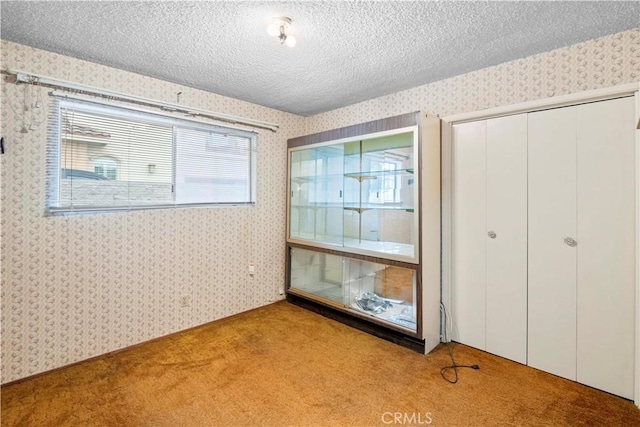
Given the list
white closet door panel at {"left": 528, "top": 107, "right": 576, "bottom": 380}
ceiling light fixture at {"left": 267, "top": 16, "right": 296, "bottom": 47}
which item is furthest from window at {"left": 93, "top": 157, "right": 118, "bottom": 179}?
white closet door panel at {"left": 528, "top": 107, "right": 576, "bottom": 380}

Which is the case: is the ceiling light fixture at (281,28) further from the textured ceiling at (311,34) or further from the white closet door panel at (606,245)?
the white closet door panel at (606,245)

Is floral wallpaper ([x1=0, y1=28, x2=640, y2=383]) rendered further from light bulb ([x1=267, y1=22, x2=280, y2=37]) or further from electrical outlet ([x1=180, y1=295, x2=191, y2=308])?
light bulb ([x1=267, y1=22, x2=280, y2=37])

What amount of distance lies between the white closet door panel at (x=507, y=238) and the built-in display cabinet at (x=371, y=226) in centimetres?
41

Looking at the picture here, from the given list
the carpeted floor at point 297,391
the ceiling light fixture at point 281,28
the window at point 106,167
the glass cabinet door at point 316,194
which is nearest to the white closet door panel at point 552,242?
the carpeted floor at point 297,391

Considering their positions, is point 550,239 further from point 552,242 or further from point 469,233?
point 469,233

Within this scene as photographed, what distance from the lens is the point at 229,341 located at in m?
2.73

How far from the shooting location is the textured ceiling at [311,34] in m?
1.72

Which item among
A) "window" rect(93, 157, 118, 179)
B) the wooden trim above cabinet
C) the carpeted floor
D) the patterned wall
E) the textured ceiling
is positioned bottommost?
the carpeted floor

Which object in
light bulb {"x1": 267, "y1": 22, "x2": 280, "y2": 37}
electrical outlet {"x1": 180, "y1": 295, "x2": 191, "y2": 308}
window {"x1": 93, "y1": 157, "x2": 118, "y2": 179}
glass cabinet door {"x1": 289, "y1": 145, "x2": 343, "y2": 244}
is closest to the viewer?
light bulb {"x1": 267, "y1": 22, "x2": 280, "y2": 37}

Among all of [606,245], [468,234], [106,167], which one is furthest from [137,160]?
[606,245]

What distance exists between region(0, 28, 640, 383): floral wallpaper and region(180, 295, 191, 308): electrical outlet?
0.10 feet

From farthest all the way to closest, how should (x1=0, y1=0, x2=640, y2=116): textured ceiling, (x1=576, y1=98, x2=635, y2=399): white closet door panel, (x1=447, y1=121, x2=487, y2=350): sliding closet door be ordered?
1. (x1=447, y1=121, x2=487, y2=350): sliding closet door
2. (x1=576, y1=98, x2=635, y2=399): white closet door panel
3. (x1=0, y1=0, x2=640, y2=116): textured ceiling

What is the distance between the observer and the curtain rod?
211 cm

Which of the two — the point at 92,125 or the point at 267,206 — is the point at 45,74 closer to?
the point at 92,125
